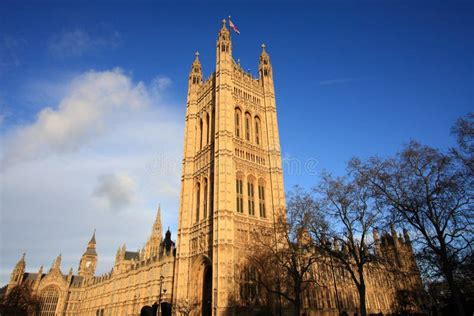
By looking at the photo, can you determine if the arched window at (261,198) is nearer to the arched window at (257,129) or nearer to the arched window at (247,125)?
the arched window at (257,129)

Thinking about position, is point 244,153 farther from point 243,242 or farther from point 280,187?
point 243,242

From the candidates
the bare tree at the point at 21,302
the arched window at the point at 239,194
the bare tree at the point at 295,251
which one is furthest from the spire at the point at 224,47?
the bare tree at the point at 21,302

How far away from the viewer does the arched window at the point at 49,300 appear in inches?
3723

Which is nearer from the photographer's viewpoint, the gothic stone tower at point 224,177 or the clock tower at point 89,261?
the gothic stone tower at point 224,177

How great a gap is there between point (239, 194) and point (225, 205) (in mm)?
4343

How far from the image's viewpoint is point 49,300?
96750 millimetres

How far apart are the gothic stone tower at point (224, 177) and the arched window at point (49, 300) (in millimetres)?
78393

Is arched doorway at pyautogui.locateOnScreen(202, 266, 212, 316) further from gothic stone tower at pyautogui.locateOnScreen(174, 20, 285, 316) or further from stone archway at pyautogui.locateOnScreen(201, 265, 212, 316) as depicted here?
gothic stone tower at pyautogui.locateOnScreen(174, 20, 285, 316)

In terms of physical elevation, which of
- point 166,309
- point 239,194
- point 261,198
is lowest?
point 166,309

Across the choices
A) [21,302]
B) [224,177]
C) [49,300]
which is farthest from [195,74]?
[49,300]

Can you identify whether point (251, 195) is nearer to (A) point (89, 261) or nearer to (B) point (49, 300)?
(B) point (49, 300)

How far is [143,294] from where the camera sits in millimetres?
58750

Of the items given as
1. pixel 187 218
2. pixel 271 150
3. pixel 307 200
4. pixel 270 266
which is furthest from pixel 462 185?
pixel 187 218

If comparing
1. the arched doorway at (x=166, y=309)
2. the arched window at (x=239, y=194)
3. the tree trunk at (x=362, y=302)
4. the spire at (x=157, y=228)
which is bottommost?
the tree trunk at (x=362, y=302)
